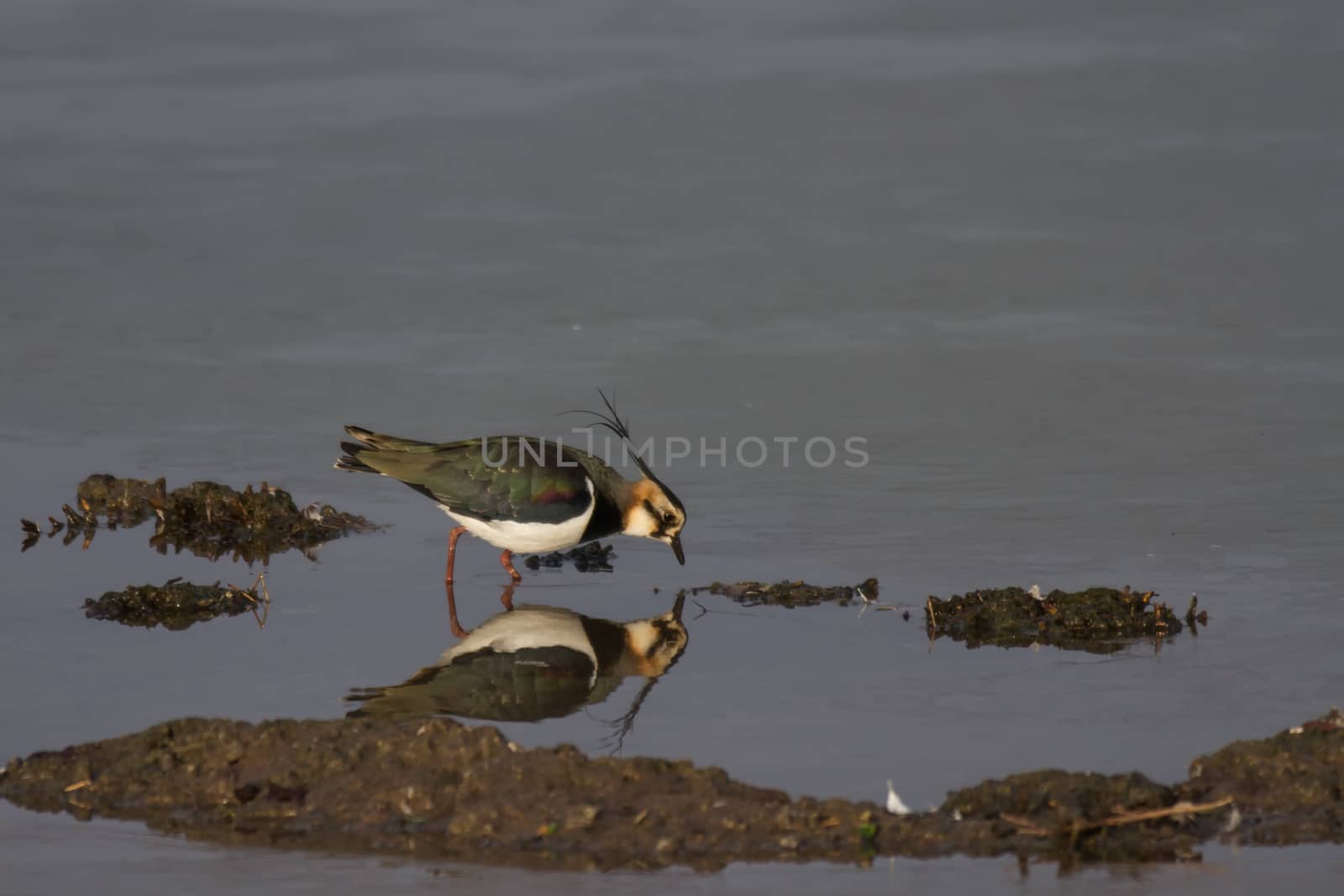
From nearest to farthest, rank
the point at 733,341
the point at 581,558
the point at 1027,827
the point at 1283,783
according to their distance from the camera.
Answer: the point at 1027,827 → the point at 1283,783 → the point at 581,558 → the point at 733,341

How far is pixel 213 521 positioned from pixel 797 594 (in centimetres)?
313

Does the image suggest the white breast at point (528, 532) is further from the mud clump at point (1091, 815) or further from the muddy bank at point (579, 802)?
the mud clump at point (1091, 815)

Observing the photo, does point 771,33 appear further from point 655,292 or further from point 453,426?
point 453,426

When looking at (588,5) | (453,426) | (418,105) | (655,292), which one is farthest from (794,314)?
(588,5)

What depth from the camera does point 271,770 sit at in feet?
20.8

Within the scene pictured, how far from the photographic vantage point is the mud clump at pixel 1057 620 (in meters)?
7.98

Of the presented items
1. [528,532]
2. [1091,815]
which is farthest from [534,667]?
[1091,815]

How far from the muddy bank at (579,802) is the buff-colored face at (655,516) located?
2925mm

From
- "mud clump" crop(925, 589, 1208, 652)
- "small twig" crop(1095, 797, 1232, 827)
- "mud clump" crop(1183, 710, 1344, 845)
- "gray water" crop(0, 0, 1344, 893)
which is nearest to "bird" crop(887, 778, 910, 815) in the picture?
"gray water" crop(0, 0, 1344, 893)

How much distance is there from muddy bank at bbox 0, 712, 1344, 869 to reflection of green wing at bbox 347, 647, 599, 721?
0.72 m

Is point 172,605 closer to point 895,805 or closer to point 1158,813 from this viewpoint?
point 895,805

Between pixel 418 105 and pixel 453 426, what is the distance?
6.23m

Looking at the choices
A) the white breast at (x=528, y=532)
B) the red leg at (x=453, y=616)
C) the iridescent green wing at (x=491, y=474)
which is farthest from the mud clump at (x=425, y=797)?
the iridescent green wing at (x=491, y=474)

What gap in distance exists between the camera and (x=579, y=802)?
20.0ft
